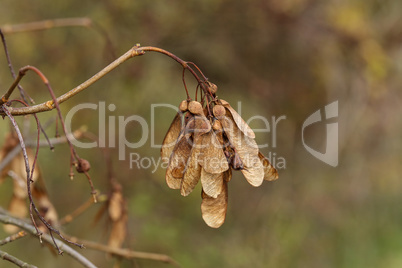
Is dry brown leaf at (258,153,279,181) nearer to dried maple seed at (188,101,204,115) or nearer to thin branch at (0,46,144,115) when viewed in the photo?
dried maple seed at (188,101,204,115)

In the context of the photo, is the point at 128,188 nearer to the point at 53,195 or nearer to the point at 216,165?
the point at 53,195

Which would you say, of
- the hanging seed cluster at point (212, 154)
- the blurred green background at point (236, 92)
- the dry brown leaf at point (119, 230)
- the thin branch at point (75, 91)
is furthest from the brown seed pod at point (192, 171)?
the blurred green background at point (236, 92)

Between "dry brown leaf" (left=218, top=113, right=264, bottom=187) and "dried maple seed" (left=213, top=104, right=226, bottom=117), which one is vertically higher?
"dried maple seed" (left=213, top=104, right=226, bottom=117)

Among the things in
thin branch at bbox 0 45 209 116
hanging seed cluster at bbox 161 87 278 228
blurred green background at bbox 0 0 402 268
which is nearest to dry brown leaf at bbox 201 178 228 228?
hanging seed cluster at bbox 161 87 278 228

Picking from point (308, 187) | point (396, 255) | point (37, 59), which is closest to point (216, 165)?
point (37, 59)

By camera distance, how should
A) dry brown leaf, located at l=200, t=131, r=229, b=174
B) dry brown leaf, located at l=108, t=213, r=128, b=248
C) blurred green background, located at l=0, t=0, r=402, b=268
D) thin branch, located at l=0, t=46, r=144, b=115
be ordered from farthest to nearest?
blurred green background, located at l=0, t=0, r=402, b=268
dry brown leaf, located at l=108, t=213, r=128, b=248
dry brown leaf, located at l=200, t=131, r=229, b=174
thin branch, located at l=0, t=46, r=144, b=115

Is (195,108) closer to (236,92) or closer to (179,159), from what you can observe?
(179,159)

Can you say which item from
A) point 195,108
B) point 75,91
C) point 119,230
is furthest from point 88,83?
point 119,230
